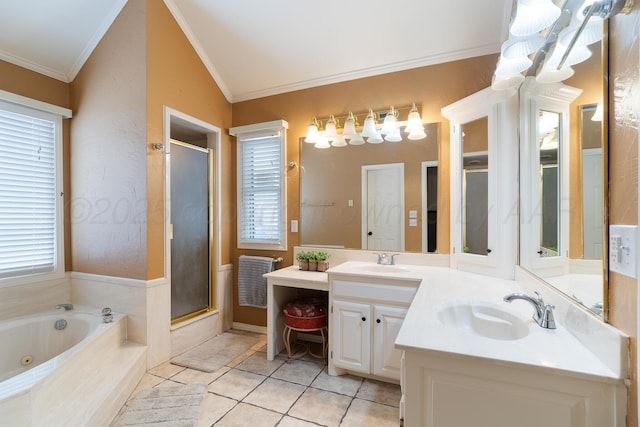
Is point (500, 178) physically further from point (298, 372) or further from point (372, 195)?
point (298, 372)

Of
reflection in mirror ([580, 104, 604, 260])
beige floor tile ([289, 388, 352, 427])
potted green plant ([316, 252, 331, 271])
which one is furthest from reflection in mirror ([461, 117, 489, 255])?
beige floor tile ([289, 388, 352, 427])

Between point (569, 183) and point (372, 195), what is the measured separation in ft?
5.12

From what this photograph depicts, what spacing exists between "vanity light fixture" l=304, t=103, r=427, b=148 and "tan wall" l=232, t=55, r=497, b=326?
0.11 m

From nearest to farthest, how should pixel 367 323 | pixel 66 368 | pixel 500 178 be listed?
1. pixel 66 368
2. pixel 500 178
3. pixel 367 323

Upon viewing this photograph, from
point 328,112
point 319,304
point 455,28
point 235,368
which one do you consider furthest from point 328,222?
point 455,28

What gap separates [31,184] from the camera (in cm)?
248

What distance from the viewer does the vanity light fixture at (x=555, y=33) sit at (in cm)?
92

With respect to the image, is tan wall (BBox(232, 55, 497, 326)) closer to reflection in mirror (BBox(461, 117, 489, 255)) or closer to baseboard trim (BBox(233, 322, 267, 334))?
baseboard trim (BBox(233, 322, 267, 334))

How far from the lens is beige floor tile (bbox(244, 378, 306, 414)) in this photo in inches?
74.2

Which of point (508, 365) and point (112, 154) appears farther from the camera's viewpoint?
point (112, 154)

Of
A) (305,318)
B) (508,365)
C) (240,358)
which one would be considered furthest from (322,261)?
(508,365)

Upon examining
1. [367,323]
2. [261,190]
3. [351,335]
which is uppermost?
[261,190]

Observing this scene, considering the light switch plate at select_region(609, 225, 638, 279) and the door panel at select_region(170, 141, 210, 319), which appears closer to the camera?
the light switch plate at select_region(609, 225, 638, 279)

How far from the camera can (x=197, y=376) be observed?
2.23m
